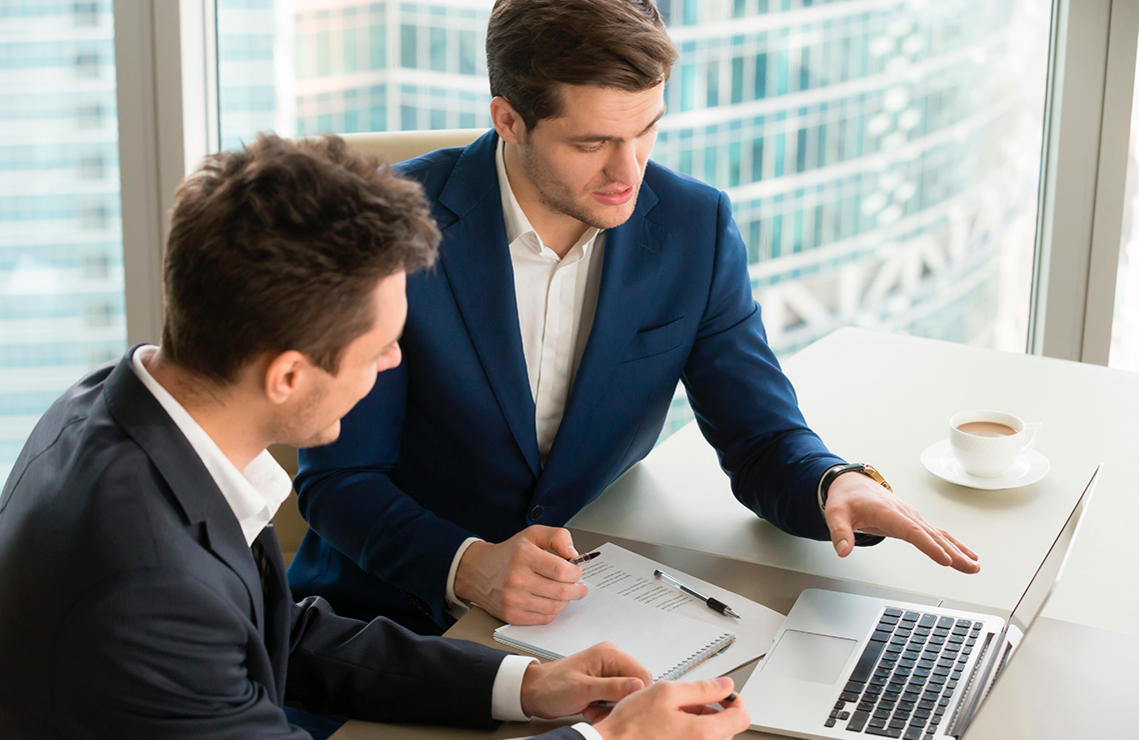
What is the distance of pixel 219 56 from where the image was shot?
9.15ft

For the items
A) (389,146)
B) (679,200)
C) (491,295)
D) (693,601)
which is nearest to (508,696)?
(693,601)

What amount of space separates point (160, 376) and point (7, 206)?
2229mm

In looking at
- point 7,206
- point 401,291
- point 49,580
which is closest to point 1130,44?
point 401,291

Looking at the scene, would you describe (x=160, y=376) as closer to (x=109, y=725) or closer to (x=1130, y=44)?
(x=109, y=725)

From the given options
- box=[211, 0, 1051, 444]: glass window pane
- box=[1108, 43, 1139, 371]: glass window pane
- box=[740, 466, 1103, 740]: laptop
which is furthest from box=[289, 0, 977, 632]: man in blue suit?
box=[1108, 43, 1139, 371]: glass window pane

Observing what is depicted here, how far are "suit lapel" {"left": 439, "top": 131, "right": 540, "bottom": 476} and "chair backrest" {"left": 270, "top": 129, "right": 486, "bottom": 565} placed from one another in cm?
27

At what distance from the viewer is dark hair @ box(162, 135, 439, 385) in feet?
2.78

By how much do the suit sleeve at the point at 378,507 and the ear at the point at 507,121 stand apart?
355 millimetres

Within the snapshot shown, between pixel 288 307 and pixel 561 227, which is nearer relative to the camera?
pixel 288 307

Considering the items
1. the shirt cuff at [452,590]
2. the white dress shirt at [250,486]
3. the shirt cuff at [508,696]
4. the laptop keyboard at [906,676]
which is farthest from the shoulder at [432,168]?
the laptop keyboard at [906,676]

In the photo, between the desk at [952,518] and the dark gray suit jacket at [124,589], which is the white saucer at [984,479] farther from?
the dark gray suit jacket at [124,589]

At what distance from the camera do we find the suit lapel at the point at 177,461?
0.86 meters

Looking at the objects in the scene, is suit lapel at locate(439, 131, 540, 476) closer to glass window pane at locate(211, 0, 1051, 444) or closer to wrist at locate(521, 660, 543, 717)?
wrist at locate(521, 660, 543, 717)

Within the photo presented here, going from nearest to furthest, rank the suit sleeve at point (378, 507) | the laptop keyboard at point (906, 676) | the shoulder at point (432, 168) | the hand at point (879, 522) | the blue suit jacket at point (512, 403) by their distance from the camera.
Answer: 1. the laptop keyboard at point (906, 676)
2. the hand at point (879, 522)
3. the suit sleeve at point (378, 507)
4. the blue suit jacket at point (512, 403)
5. the shoulder at point (432, 168)
